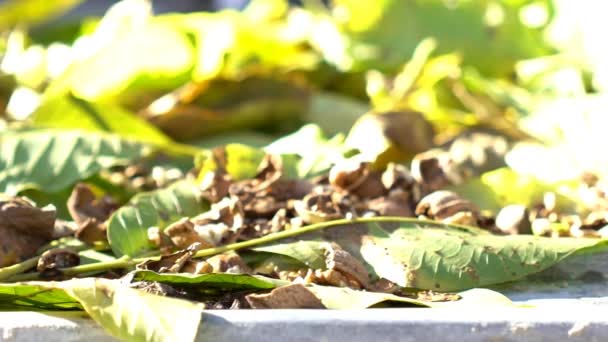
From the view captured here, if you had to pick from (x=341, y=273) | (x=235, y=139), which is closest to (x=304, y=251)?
(x=341, y=273)

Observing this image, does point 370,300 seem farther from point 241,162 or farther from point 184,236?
point 241,162

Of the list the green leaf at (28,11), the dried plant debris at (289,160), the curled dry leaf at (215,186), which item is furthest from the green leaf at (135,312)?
the green leaf at (28,11)

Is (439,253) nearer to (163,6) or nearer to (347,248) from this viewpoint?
(347,248)

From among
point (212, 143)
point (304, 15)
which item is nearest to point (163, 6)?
point (304, 15)

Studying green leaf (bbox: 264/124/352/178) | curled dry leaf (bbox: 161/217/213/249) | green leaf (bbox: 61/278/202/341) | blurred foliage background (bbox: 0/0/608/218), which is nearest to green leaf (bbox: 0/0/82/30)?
blurred foliage background (bbox: 0/0/608/218)

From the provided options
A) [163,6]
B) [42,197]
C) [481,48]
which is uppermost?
[481,48]
